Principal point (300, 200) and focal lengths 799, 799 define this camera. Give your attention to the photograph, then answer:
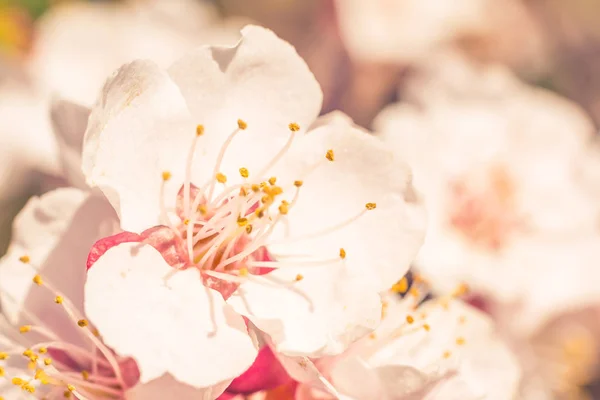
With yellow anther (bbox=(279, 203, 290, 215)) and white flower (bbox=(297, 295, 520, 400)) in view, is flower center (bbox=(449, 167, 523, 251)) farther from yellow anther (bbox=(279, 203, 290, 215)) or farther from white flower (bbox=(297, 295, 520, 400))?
yellow anther (bbox=(279, 203, 290, 215))

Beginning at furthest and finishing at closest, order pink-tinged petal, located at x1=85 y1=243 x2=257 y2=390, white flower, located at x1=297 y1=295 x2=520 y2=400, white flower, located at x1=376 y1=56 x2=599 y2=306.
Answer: white flower, located at x1=376 y1=56 x2=599 y2=306 → white flower, located at x1=297 y1=295 x2=520 y2=400 → pink-tinged petal, located at x1=85 y1=243 x2=257 y2=390

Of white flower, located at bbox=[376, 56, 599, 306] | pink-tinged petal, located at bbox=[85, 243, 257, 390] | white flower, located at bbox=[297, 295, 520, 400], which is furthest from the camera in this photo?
white flower, located at bbox=[376, 56, 599, 306]

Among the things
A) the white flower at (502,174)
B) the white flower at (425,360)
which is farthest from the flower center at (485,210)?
the white flower at (425,360)

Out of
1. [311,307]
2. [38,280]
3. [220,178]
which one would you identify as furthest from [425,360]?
[38,280]

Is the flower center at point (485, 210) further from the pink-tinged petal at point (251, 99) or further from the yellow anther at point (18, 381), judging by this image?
the yellow anther at point (18, 381)

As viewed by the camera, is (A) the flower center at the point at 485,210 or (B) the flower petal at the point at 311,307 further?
(A) the flower center at the point at 485,210

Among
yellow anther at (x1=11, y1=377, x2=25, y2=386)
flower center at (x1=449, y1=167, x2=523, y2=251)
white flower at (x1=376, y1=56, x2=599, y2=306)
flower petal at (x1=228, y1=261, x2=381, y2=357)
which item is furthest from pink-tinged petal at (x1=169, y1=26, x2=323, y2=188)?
flower center at (x1=449, y1=167, x2=523, y2=251)

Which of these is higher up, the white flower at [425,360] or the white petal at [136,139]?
the white petal at [136,139]
